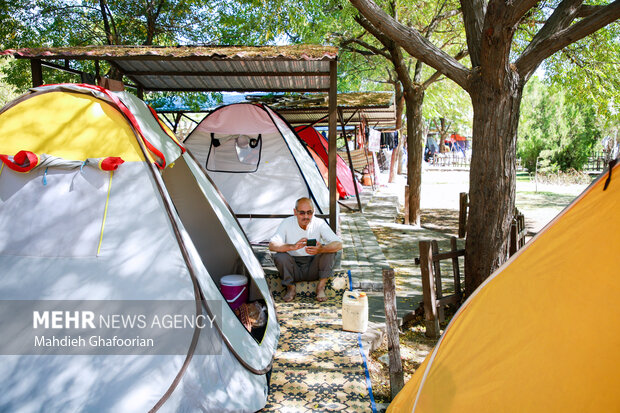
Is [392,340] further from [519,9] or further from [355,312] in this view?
[519,9]

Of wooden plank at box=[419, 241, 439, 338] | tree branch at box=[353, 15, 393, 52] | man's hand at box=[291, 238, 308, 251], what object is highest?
tree branch at box=[353, 15, 393, 52]

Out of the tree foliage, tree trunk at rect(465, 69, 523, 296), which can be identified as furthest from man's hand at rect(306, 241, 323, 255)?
the tree foliage

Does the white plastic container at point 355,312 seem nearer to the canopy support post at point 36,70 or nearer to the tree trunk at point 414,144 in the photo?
the canopy support post at point 36,70

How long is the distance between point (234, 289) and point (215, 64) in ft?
10.1

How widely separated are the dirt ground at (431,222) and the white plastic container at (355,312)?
33cm

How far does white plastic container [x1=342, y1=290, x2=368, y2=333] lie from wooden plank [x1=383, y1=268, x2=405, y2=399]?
2.56 ft

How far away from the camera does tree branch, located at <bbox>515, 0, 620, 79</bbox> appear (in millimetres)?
4287

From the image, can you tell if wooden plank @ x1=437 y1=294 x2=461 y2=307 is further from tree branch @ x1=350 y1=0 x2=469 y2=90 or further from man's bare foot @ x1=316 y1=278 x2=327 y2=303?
tree branch @ x1=350 y1=0 x2=469 y2=90

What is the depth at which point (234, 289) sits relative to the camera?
4.62m

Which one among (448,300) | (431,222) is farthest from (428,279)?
(431,222)

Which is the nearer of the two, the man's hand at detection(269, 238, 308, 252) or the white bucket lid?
the white bucket lid

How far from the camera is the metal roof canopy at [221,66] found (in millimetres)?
5246

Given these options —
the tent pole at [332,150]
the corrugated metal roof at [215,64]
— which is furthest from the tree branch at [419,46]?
the tent pole at [332,150]

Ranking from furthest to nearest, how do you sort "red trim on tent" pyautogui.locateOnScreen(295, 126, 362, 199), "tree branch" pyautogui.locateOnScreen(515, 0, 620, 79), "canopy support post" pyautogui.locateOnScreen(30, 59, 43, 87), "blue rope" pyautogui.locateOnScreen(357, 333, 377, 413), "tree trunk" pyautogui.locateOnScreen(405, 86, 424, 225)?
"red trim on tent" pyautogui.locateOnScreen(295, 126, 362, 199)
"tree trunk" pyautogui.locateOnScreen(405, 86, 424, 225)
"canopy support post" pyautogui.locateOnScreen(30, 59, 43, 87)
"tree branch" pyautogui.locateOnScreen(515, 0, 620, 79)
"blue rope" pyautogui.locateOnScreen(357, 333, 377, 413)
